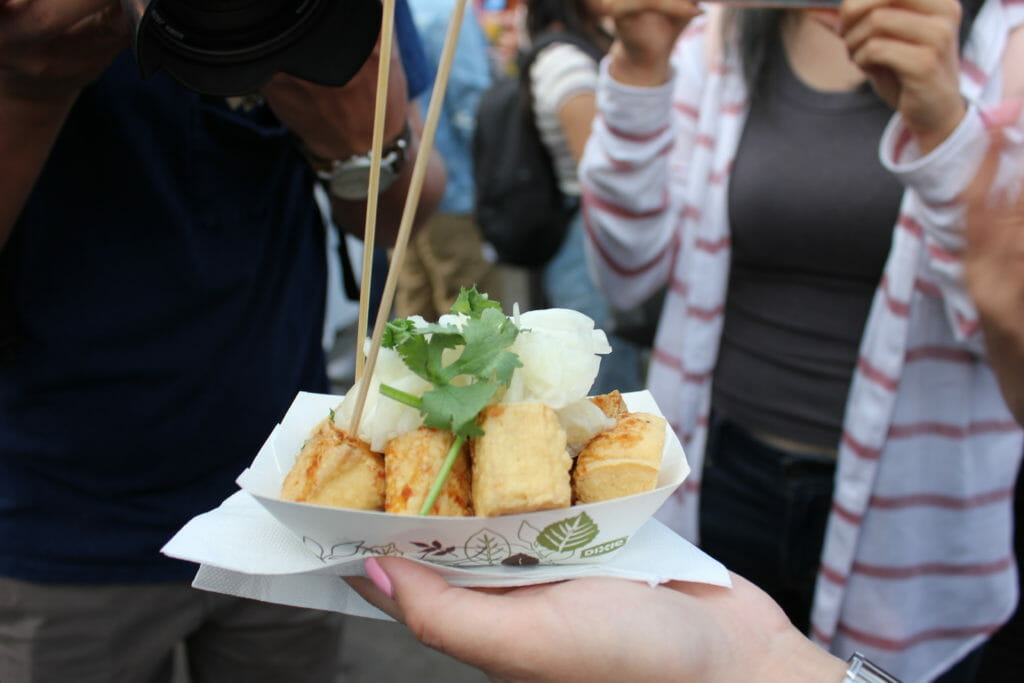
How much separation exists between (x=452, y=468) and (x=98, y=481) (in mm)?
722

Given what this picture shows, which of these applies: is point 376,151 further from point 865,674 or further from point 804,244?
point 804,244

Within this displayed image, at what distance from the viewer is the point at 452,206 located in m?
4.21

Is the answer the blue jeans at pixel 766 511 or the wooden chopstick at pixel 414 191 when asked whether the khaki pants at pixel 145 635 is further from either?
the blue jeans at pixel 766 511

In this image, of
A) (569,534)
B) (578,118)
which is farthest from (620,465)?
(578,118)

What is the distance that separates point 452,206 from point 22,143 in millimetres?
3092

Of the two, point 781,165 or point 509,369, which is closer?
point 509,369

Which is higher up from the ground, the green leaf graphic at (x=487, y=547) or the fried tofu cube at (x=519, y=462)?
the fried tofu cube at (x=519, y=462)

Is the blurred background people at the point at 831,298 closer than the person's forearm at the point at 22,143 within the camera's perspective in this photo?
No

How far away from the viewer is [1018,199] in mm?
1170

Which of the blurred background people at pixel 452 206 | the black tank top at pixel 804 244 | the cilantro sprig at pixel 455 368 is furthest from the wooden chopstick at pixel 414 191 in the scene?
the blurred background people at pixel 452 206

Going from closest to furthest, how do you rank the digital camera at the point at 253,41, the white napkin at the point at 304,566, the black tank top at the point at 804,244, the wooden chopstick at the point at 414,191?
the wooden chopstick at the point at 414,191
the white napkin at the point at 304,566
the digital camera at the point at 253,41
the black tank top at the point at 804,244

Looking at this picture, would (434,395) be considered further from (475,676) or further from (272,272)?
(475,676)

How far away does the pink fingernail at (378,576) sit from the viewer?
1.01m

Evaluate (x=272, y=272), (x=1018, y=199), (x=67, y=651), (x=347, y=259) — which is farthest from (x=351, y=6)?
(x=67, y=651)
